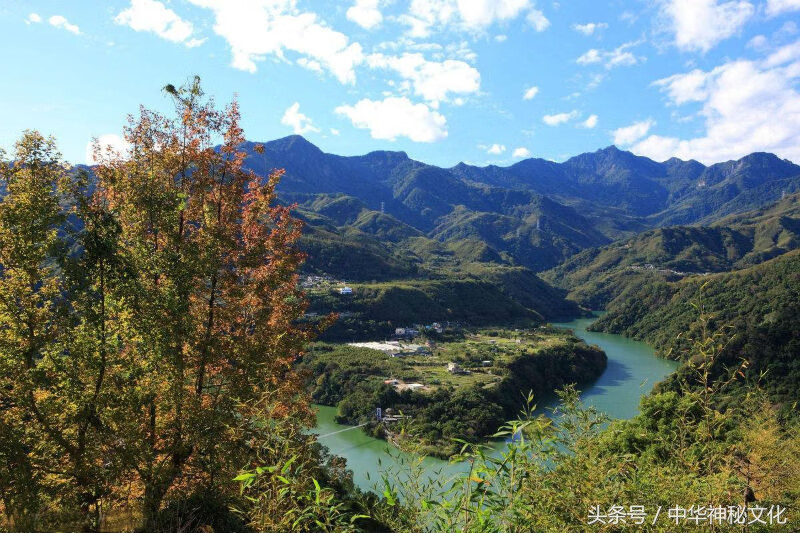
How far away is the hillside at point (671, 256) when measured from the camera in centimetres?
Answer: 13375

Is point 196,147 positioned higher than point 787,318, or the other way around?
point 196,147

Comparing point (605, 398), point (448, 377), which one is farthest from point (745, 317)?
point (448, 377)

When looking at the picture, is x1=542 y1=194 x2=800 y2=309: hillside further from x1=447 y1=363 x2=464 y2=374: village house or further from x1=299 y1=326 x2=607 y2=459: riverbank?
x1=447 y1=363 x2=464 y2=374: village house

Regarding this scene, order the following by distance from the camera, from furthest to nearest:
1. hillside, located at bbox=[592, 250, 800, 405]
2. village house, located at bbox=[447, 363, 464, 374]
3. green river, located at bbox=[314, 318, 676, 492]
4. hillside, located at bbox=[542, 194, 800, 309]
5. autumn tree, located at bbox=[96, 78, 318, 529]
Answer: hillside, located at bbox=[542, 194, 800, 309], village house, located at bbox=[447, 363, 464, 374], hillside, located at bbox=[592, 250, 800, 405], green river, located at bbox=[314, 318, 676, 492], autumn tree, located at bbox=[96, 78, 318, 529]

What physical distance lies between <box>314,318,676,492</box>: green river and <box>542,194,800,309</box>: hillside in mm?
47333

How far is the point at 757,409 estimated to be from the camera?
10.6m

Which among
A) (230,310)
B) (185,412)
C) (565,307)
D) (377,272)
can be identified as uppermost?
(230,310)

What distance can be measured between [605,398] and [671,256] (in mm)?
113335

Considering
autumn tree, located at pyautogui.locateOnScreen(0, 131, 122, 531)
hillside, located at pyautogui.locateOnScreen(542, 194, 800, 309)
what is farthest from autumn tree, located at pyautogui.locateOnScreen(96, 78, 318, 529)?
hillside, located at pyautogui.locateOnScreen(542, 194, 800, 309)

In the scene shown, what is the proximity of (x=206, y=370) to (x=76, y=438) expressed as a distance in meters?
1.90

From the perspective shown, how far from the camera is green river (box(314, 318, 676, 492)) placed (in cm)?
3334

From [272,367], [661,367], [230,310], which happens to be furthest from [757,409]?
[661,367]

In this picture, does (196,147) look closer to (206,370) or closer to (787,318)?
(206,370)

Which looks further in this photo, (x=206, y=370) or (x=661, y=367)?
(x=661, y=367)
